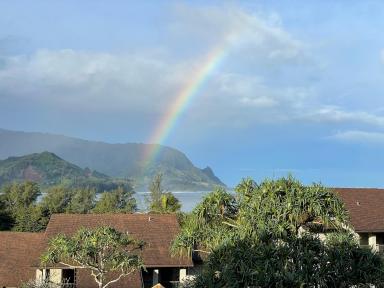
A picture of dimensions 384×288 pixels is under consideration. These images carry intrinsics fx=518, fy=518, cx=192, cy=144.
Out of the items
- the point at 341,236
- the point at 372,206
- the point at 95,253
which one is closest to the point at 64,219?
the point at 95,253

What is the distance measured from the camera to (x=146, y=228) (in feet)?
109

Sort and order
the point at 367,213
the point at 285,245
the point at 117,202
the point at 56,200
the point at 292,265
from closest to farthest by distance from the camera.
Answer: the point at 292,265 < the point at 285,245 < the point at 367,213 < the point at 56,200 < the point at 117,202

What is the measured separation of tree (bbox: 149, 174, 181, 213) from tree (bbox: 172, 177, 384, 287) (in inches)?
1540

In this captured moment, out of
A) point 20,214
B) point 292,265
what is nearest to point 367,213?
point 292,265

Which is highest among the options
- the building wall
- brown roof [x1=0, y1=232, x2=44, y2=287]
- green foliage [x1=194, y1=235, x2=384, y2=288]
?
green foliage [x1=194, y1=235, x2=384, y2=288]

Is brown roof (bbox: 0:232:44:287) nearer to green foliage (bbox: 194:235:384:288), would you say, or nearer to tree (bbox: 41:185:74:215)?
green foliage (bbox: 194:235:384:288)

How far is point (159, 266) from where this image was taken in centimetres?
2939

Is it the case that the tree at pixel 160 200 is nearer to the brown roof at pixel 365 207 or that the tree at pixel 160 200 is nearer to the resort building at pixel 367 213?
the brown roof at pixel 365 207

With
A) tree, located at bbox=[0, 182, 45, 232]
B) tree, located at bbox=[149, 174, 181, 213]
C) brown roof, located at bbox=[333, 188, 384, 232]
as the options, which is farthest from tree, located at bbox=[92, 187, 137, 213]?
brown roof, located at bbox=[333, 188, 384, 232]

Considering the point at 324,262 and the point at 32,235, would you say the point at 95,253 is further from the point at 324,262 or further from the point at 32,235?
the point at 32,235

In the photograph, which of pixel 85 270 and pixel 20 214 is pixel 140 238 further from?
pixel 20 214

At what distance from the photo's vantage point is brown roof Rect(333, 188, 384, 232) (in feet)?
99.5

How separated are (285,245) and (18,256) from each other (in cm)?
2483

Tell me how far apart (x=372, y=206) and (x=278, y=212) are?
2435 centimetres
